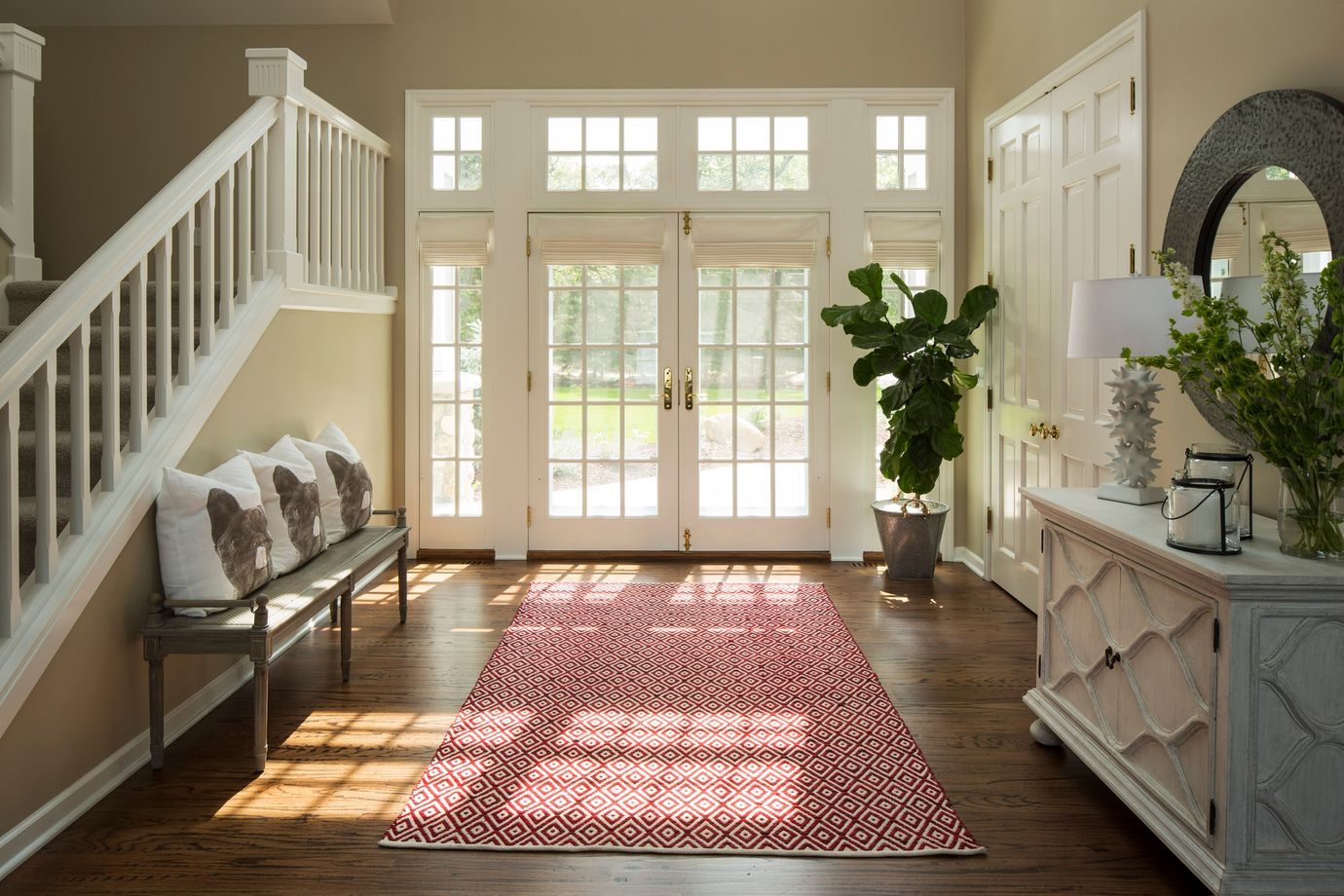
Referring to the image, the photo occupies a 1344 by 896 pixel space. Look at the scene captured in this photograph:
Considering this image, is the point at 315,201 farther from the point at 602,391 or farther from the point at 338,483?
the point at 602,391

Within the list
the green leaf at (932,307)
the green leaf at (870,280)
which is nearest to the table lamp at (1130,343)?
the green leaf at (932,307)

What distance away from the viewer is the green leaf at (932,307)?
5.41 metres

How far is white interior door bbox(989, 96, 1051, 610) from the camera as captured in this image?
4.81 metres

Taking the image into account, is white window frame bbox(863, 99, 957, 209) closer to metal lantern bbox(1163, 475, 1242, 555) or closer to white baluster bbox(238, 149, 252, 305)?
white baluster bbox(238, 149, 252, 305)

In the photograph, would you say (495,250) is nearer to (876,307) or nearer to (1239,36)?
(876,307)

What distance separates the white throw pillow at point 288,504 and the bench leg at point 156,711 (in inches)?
23.0

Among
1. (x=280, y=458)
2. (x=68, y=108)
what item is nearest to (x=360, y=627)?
(x=280, y=458)

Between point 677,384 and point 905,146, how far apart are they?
1.93m

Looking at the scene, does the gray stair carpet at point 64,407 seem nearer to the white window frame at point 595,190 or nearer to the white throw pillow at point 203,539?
the white throw pillow at point 203,539

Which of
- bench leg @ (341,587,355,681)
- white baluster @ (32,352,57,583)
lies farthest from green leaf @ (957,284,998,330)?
white baluster @ (32,352,57,583)

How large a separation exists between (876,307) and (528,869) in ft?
12.3

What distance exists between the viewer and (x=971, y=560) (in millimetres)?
5879

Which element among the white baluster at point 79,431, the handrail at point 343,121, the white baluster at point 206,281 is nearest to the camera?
the white baluster at point 79,431

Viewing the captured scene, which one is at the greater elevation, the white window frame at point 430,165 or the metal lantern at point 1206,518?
the white window frame at point 430,165
